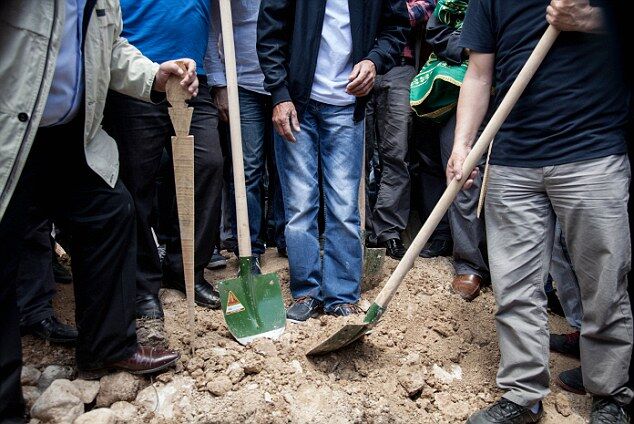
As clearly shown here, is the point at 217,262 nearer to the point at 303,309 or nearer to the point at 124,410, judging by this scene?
the point at 303,309

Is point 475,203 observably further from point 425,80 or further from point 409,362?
point 409,362

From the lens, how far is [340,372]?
3047mm

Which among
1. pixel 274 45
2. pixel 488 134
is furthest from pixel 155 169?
pixel 488 134

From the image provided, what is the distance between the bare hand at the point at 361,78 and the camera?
3.44 meters

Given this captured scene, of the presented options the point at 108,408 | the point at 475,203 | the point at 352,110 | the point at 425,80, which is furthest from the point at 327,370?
the point at 425,80

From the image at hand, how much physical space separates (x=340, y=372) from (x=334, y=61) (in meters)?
1.69

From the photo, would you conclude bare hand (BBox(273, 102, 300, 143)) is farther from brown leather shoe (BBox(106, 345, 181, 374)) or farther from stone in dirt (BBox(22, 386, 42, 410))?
stone in dirt (BBox(22, 386, 42, 410))

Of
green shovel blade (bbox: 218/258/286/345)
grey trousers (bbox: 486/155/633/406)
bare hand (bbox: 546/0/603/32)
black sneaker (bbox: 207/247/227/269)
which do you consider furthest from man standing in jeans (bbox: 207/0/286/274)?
bare hand (bbox: 546/0/603/32)

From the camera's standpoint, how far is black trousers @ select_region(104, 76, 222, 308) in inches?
127

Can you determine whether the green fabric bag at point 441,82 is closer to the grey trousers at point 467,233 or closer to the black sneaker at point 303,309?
the grey trousers at point 467,233

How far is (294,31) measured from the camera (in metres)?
3.48

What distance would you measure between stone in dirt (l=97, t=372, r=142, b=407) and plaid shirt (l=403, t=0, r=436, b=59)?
301cm

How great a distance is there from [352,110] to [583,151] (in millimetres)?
1342

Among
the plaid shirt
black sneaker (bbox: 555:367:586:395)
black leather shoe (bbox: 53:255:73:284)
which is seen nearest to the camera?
black sneaker (bbox: 555:367:586:395)
